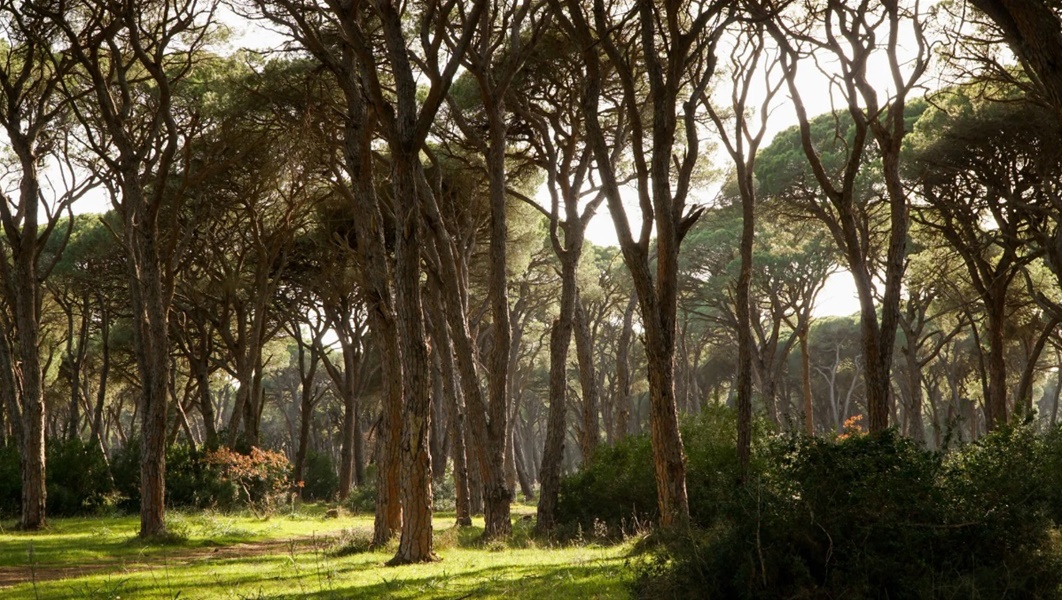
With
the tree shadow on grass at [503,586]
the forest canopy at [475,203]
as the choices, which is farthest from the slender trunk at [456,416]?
the tree shadow on grass at [503,586]

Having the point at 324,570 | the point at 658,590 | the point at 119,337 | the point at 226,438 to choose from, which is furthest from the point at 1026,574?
the point at 119,337

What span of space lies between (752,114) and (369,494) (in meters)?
14.7

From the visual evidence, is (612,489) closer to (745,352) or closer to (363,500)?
(745,352)

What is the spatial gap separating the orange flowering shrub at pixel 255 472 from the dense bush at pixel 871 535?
15.0 metres

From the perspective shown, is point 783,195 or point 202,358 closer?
point 783,195

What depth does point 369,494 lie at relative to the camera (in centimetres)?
2580

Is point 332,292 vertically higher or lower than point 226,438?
higher

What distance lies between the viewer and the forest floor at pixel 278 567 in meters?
7.60

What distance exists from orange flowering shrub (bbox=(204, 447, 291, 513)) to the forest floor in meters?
4.03

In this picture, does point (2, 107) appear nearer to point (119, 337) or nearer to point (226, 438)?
point (226, 438)

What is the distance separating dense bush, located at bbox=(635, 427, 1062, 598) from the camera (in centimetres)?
542

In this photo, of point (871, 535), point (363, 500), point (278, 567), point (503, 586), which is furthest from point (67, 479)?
point (871, 535)

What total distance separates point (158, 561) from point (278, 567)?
6.58 ft

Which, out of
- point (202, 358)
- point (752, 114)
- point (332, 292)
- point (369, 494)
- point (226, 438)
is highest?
point (752, 114)
